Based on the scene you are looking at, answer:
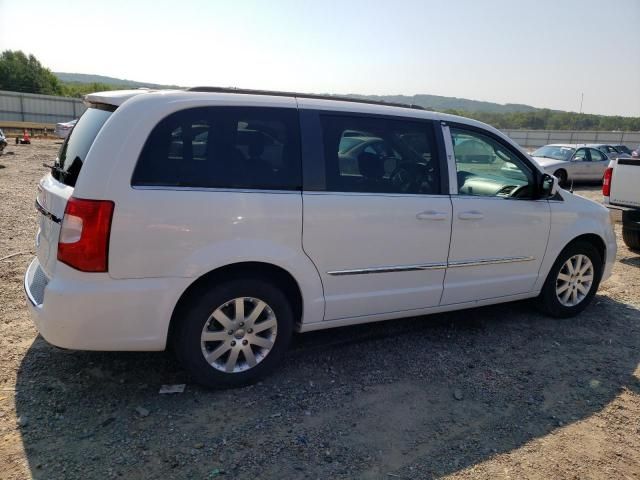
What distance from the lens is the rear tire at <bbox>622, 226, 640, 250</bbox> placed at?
23.9ft

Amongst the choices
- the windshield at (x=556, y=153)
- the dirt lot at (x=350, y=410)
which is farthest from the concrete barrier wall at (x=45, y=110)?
the dirt lot at (x=350, y=410)

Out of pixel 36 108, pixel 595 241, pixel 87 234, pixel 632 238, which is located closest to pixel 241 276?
pixel 87 234

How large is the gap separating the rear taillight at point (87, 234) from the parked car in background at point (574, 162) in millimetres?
17124

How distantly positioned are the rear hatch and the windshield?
703 inches

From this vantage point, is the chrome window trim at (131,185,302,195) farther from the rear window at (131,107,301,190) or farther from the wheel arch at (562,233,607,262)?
the wheel arch at (562,233,607,262)

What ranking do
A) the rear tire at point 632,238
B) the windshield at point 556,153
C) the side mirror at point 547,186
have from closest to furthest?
the side mirror at point 547,186 < the rear tire at point 632,238 < the windshield at point 556,153

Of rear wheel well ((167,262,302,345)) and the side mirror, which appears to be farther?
the side mirror

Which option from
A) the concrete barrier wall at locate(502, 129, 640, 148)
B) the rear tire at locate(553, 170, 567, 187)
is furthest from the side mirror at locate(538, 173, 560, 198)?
the concrete barrier wall at locate(502, 129, 640, 148)

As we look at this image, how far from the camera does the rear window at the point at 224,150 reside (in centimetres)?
300

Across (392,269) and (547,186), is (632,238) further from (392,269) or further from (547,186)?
(392,269)

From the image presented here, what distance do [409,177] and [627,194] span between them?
16.6 feet

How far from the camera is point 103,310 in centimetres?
291

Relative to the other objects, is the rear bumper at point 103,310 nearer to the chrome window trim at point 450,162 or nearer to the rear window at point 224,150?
the rear window at point 224,150

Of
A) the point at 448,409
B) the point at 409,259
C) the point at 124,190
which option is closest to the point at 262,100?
the point at 124,190
